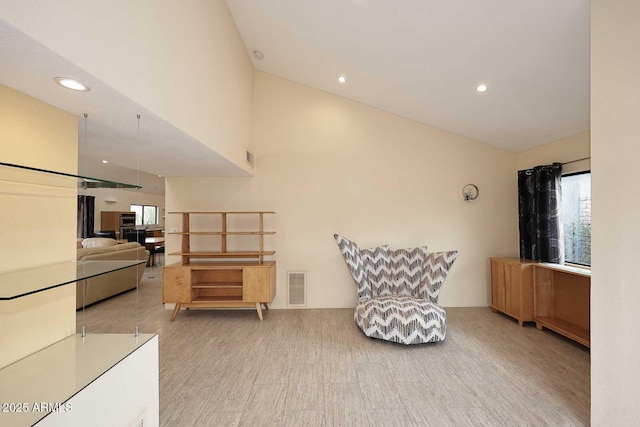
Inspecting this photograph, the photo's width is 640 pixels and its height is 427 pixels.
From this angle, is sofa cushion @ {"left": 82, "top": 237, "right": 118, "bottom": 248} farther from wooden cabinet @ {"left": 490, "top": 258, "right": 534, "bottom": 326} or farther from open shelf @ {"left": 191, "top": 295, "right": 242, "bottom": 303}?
wooden cabinet @ {"left": 490, "top": 258, "right": 534, "bottom": 326}

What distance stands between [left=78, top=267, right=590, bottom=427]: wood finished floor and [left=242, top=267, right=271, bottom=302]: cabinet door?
33cm

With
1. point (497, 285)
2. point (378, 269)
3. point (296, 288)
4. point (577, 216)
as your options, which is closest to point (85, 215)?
point (296, 288)

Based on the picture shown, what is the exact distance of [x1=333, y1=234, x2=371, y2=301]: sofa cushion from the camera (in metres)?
3.74

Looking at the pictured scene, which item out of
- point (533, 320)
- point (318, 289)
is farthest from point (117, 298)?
point (533, 320)

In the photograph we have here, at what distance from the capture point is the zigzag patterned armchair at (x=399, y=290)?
120 inches

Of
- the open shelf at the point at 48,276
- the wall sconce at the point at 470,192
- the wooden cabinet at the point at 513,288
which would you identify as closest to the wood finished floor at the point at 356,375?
the wooden cabinet at the point at 513,288

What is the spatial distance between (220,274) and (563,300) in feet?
15.0

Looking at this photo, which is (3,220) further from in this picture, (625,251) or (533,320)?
(533,320)

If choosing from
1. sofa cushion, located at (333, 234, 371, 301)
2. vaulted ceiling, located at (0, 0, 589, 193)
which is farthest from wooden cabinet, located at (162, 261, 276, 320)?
vaulted ceiling, located at (0, 0, 589, 193)

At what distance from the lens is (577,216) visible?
11.5 feet

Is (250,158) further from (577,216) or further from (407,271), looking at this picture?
(577,216)

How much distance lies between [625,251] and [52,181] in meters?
3.07

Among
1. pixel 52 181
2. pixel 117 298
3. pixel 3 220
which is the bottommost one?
pixel 117 298

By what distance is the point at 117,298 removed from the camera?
5.00 meters
